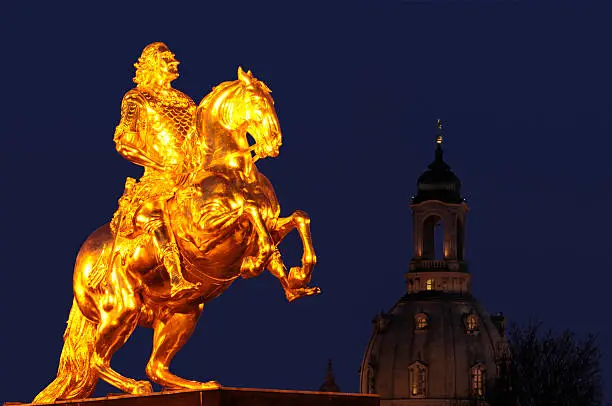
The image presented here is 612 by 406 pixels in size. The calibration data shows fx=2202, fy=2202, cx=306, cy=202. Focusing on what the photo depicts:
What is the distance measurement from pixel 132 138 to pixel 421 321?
79969 millimetres

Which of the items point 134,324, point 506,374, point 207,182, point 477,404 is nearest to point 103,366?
point 134,324

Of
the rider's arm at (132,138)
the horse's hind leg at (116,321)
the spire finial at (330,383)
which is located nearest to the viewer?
the horse's hind leg at (116,321)

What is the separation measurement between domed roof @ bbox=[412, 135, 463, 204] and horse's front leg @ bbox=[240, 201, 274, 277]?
8328 cm

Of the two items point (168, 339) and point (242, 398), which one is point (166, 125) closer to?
point (168, 339)

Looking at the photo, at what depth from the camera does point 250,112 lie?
17625 mm

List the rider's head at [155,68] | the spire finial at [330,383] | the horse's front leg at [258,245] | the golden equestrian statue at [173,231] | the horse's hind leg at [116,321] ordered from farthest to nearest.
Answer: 1. the spire finial at [330,383]
2. the rider's head at [155,68]
3. the horse's hind leg at [116,321]
4. the golden equestrian statue at [173,231]
5. the horse's front leg at [258,245]

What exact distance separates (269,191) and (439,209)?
8276cm

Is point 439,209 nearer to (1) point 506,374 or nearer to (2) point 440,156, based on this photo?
(2) point 440,156

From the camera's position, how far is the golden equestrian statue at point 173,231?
17.4 metres

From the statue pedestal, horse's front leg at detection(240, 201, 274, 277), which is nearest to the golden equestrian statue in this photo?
horse's front leg at detection(240, 201, 274, 277)

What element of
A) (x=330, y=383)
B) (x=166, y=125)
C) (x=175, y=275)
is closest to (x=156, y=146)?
(x=166, y=125)

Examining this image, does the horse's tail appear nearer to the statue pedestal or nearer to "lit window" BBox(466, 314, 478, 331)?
the statue pedestal

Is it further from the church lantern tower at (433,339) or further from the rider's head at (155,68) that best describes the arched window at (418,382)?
the rider's head at (155,68)

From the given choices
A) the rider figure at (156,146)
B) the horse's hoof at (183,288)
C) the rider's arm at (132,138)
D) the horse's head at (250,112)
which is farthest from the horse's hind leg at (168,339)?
the horse's head at (250,112)
